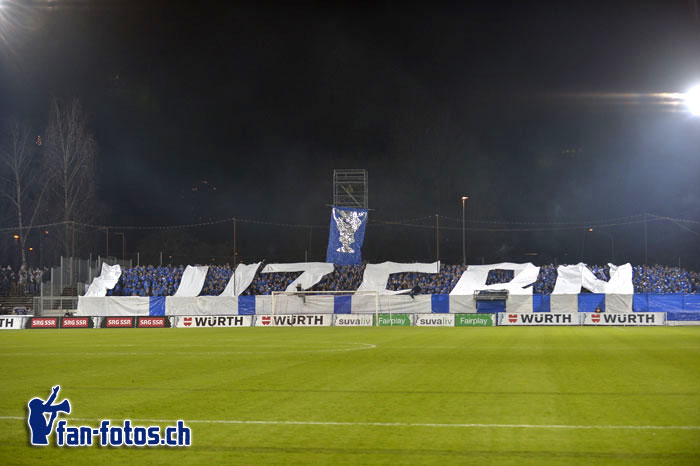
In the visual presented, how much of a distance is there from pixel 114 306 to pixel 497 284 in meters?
31.7

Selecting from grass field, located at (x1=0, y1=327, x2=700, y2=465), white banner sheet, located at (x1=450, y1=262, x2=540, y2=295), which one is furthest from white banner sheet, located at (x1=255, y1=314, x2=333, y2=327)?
grass field, located at (x1=0, y1=327, x2=700, y2=465)

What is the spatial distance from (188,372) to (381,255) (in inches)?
2604

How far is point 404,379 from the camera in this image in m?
14.4

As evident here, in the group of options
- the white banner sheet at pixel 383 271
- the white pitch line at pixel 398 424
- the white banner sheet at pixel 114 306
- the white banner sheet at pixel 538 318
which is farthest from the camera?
the white banner sheet at pixel 383 271

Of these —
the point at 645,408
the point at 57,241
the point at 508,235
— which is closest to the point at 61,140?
the point at 57,241

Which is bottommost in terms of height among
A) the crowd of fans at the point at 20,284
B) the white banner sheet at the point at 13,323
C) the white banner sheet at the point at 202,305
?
the white banner sheet at the point at 13,323

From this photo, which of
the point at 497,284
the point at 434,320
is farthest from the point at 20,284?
the point at 497,284

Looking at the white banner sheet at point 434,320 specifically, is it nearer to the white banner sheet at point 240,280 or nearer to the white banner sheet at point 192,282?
the white banner sheet at point 240,280

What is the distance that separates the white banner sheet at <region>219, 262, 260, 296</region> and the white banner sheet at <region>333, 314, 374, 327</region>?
1389 cm

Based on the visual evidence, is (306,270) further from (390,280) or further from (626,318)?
(626,318)

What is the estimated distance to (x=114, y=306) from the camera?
54.0 meters

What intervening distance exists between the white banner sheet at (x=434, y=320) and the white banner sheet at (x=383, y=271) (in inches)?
501

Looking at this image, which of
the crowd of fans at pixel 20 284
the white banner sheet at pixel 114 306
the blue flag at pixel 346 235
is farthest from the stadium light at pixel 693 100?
the crowd of fans at pixel 20 284

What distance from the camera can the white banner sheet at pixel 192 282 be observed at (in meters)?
57.8
